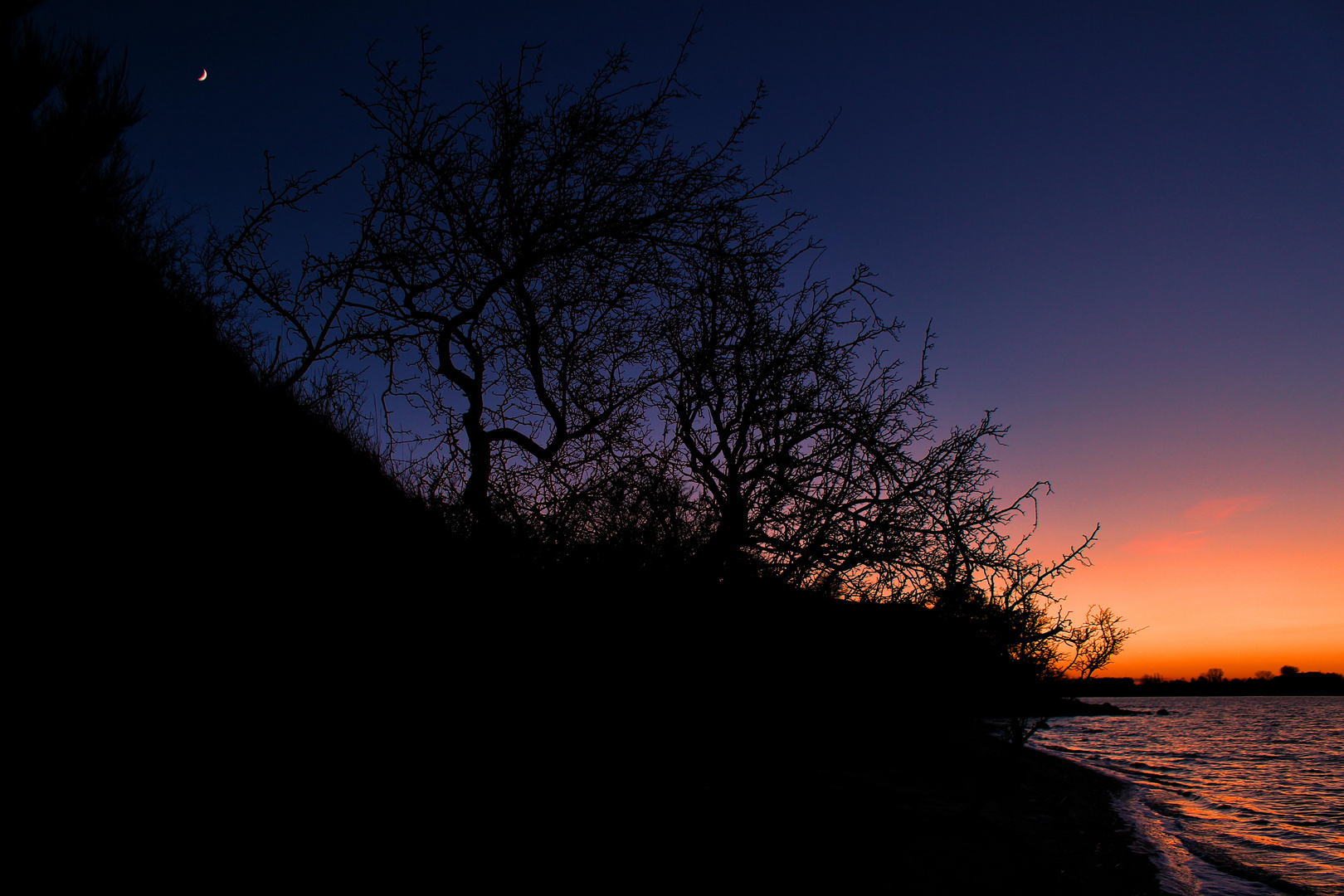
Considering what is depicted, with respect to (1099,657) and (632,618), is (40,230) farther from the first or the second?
(1099,657)

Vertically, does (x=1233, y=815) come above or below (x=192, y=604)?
below

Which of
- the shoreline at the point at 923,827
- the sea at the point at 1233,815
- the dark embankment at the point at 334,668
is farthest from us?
the sea at the point at 1233,815

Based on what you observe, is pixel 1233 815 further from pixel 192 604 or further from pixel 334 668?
pixel 192 604

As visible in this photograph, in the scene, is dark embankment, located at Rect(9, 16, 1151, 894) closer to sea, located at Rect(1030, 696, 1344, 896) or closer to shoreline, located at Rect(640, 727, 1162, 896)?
shoreline, located at Rect(640, 727, 1162, 896)

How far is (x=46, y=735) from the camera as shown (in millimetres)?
1837

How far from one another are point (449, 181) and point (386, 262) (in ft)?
2.50

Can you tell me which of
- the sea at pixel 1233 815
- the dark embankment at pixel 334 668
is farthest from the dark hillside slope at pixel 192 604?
the sea at pixel 1233 815

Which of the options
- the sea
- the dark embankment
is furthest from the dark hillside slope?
the sea

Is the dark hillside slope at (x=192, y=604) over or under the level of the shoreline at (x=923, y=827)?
over

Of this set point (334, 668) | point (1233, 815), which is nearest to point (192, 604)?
point (334, 668)

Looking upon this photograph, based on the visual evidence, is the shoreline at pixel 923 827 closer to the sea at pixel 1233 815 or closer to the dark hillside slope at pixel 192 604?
the sea at pixel 1233 815

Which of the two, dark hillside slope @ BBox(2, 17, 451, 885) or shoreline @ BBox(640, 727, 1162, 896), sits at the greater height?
dark hillside slope @ BBox(2, 17, 451, 885)

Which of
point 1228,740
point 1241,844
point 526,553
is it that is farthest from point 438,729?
point 1228,740

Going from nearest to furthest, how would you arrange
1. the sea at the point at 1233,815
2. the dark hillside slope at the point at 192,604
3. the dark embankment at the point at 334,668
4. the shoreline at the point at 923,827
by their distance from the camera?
the dark hillside slope at the point at 192,604
the dark embankment at the point at 334,668
the shoreline at the point at 923,827
the sea at the point at 1233,815
